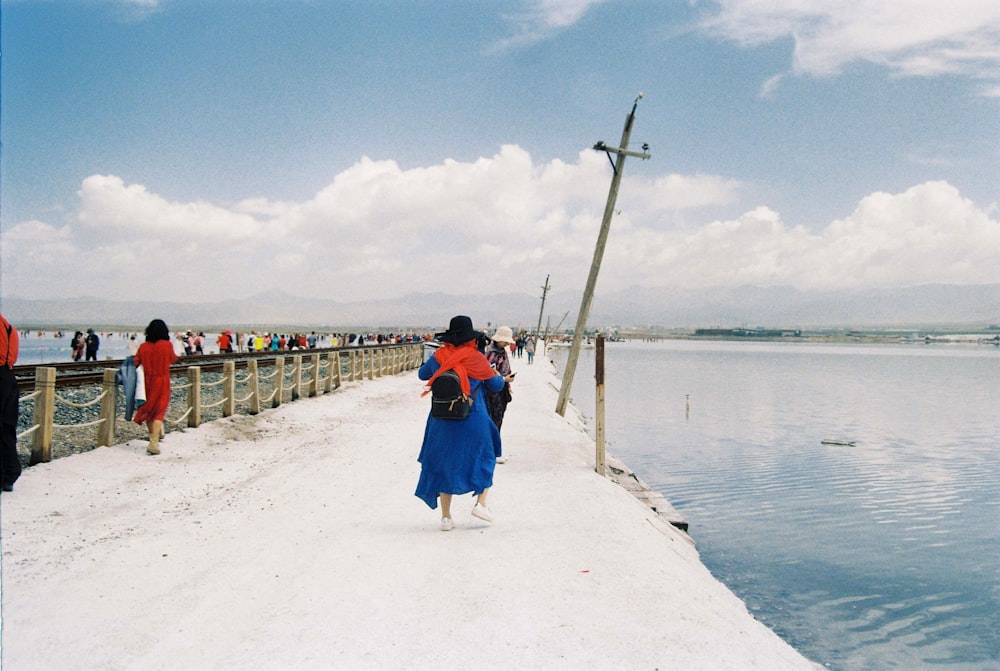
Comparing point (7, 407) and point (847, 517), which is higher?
point (7, 407)

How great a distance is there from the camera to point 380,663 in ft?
12.3

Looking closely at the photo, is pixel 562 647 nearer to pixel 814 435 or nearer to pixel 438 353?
pixel 438 353

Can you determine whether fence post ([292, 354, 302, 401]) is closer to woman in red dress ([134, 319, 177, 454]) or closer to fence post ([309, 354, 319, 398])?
fence post ([309, 354, 319, 398])

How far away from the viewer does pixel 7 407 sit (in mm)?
7496

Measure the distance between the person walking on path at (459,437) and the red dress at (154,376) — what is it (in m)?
5.64

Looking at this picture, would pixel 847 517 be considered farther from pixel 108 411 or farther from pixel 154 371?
pixel 108 411

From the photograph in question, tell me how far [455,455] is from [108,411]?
6.53 m

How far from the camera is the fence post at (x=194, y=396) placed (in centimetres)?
1256

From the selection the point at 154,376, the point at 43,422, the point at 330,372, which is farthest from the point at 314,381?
the point at 43,422

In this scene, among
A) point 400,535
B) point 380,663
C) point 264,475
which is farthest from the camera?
point 264,475

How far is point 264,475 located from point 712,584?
5.93 meters

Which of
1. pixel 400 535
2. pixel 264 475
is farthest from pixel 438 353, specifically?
pixel 264 475

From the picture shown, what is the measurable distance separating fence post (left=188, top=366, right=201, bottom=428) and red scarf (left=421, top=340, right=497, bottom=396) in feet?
25.5

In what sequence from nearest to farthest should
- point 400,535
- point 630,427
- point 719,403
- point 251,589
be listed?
1. point 251,589
2. point 400,535
3. point 630,427
4. point 719,403
